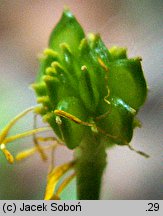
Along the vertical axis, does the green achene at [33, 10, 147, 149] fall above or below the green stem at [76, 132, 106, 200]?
above

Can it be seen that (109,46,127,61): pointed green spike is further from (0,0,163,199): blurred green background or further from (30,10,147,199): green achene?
(0,0,163,199): blurred green background

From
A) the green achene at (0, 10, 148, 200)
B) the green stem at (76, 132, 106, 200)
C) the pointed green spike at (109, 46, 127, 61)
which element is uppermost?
the pointed green spike at (109, 46, 127, 61)

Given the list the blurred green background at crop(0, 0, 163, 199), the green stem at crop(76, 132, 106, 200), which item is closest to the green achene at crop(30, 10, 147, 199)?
the green stem at crop(76, 132, 106, 200)

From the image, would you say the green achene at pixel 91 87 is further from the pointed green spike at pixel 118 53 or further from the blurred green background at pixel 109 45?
the blurred green background at pixel 109 45

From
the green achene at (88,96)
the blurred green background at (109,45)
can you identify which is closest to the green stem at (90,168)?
the green achene at (88,96)

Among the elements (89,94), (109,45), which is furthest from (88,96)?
(109,45)

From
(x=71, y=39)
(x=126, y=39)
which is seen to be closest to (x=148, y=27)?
(x=126, y=39)

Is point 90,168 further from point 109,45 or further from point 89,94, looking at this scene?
point 109,45
